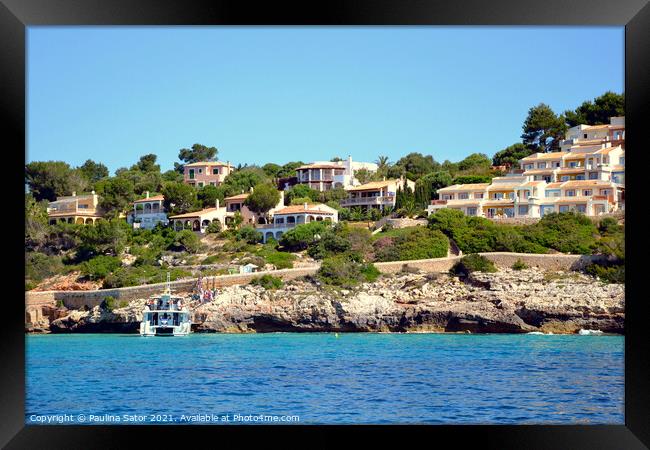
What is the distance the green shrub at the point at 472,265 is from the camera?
53.2 ft

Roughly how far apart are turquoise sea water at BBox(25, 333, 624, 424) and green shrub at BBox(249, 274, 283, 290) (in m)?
1.15

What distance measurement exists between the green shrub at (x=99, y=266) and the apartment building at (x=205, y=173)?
256 inches

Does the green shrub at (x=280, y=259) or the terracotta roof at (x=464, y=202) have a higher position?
the terracotta roof at (x=464, y=202)

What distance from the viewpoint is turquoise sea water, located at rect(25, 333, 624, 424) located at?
24.6 feet

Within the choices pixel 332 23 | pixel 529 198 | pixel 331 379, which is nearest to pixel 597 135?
pixel 529 198

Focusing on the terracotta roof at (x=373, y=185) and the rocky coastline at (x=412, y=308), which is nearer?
the rocky coastline at (x=412, y=308)

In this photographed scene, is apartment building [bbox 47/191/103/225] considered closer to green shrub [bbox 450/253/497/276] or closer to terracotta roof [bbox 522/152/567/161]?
green shrub [bbox 450/253/497/276]

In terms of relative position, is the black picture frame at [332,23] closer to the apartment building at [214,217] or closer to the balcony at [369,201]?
the apartment building at [214,217]

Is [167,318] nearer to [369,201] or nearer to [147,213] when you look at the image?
[147,213]

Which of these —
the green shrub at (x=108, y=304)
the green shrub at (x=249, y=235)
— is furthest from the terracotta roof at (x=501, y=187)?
the green shrub at (x=108, y=304)

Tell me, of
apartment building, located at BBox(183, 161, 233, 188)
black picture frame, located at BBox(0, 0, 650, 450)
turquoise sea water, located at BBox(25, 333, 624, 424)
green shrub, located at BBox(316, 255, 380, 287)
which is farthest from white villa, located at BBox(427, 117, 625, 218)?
black picture frame, located at BBox(0, 0, 650, 450)

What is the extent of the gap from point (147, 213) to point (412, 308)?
8.43m
